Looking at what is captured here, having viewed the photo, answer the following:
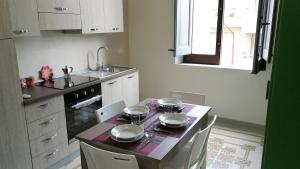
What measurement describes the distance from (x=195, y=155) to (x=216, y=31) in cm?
244

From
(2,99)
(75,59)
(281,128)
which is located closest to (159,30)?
(75,59)

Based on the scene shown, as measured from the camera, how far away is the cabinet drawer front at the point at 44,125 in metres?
2.20

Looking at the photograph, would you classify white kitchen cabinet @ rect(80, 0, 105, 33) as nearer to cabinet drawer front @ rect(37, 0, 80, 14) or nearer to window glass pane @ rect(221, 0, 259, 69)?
cabinet drawer front @ rect(37, 0, 80, 14)

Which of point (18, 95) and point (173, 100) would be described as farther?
point (173, 100)

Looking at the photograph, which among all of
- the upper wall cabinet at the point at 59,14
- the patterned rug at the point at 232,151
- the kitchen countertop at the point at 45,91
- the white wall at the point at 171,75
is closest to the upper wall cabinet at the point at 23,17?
the upper wall cabinet at the point at 59,14

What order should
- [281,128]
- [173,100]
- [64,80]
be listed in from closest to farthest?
[281,128] < [173,100] < [64,80]

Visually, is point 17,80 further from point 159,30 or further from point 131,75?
point 159,30

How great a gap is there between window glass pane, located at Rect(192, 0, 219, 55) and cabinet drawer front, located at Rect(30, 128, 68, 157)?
2.47 meters

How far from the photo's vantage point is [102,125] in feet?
6.01

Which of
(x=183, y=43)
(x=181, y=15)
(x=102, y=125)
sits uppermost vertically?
(x=181, y=15)

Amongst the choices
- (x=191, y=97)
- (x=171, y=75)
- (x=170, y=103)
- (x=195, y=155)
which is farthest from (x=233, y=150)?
(x=171, y=75)

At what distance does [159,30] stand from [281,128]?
10.6ft

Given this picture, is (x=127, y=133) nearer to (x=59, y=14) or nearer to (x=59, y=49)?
(x=59, y=14)

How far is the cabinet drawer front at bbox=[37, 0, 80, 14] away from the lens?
94.6 inches
